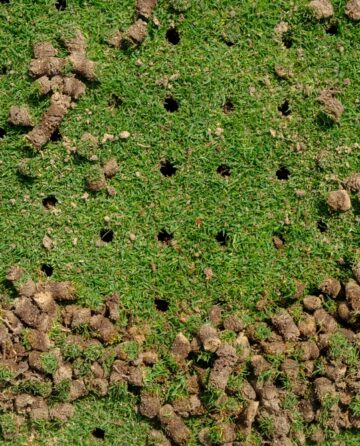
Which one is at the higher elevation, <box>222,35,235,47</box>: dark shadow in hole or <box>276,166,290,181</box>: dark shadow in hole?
<box>222,35,235,47</box>: dark shadow in hole

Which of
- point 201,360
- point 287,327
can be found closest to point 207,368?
point 201,360

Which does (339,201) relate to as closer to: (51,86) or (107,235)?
(107,235)

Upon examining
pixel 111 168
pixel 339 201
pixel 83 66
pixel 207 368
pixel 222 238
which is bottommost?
pixel 207 368

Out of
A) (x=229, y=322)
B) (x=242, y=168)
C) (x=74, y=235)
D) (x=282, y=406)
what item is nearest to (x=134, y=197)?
(x=74, y=235)

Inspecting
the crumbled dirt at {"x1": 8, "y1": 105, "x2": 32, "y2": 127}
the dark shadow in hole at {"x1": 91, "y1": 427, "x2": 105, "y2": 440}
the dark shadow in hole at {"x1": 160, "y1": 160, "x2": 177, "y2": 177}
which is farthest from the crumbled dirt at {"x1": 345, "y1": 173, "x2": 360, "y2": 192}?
the dark shadow in hole at {"x1": 91, "y1": 427, "x2": 105, "y2": 440}

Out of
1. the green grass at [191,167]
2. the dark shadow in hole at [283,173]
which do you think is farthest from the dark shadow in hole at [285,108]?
the dark shadow in hole at [283,173]

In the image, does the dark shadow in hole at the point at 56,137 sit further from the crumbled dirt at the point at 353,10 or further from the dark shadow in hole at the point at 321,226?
the crumbled dirt at the point at 353,10

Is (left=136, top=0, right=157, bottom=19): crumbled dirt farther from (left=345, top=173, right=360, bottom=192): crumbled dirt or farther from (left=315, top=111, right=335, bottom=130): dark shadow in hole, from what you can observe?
(left=345, top=173, right=360, bottom=192): crumbled dirt
